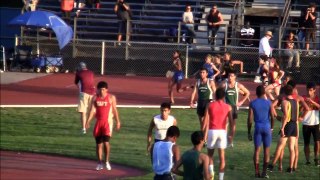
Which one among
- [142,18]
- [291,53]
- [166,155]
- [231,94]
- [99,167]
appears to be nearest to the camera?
[166,155]

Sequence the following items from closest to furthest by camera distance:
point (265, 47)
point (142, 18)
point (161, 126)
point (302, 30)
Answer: point (161, 126) < point (265, 47) < point (302, 30) < point (142, 18)

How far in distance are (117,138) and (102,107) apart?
241 inches

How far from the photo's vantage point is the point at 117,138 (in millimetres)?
28547

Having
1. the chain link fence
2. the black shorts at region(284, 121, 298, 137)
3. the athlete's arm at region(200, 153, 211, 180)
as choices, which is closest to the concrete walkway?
the chain link fence

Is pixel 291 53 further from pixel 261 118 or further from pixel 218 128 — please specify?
pixel 218 128

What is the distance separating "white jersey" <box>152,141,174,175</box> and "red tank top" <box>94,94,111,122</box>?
6210 mm

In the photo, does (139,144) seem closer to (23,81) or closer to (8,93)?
(8,93)

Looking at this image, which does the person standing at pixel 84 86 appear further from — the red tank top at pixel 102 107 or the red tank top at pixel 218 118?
the red tank top at pixel 218 118

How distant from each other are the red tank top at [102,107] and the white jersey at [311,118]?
4473 millimetres

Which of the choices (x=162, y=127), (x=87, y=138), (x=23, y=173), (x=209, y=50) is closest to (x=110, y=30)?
(x=209, y=50)

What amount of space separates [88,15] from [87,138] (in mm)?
19234

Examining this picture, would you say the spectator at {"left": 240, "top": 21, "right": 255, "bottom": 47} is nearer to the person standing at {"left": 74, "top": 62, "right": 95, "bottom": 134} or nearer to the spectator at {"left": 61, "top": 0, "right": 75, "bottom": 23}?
the spectator at {"left": 61, "top": 0, "right": 75, "bottom": 23}

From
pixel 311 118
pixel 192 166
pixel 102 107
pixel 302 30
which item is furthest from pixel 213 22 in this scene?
pixel 192 166

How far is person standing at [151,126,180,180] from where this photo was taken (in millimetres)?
16219
